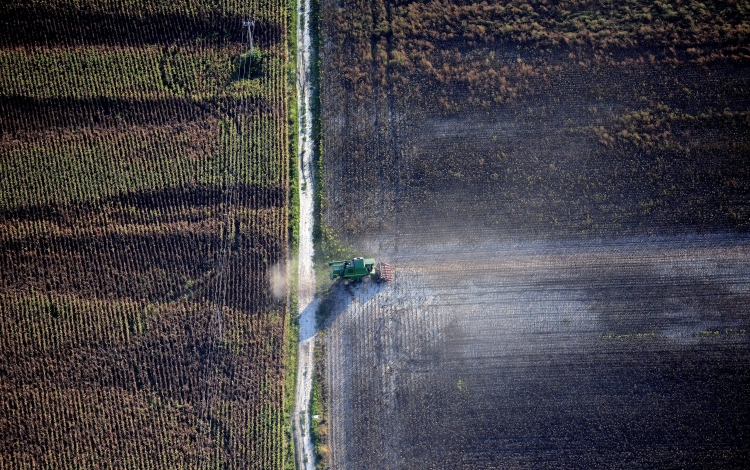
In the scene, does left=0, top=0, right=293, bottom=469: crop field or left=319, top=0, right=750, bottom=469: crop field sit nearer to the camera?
left=0, top=0, right=293, bottom=469: crop field

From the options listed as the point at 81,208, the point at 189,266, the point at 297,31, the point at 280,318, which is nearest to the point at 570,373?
the point at 280,318

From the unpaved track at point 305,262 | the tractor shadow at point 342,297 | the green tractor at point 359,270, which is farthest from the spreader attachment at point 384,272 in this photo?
the unpaved track at point 305,262

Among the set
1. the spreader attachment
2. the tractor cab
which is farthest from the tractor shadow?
the tractor cab

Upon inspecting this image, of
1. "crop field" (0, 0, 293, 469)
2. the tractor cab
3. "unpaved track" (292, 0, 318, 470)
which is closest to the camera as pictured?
"crop field" (0, 0, 293, 469)

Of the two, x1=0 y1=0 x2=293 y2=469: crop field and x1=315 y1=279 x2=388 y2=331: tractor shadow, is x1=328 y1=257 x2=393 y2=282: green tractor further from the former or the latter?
x1=0 y1=0 x2=293 y2=469: crop field

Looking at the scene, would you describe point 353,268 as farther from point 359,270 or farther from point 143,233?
point 143,233

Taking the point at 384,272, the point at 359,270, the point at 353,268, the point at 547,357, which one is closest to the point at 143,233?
the point at 353,268
